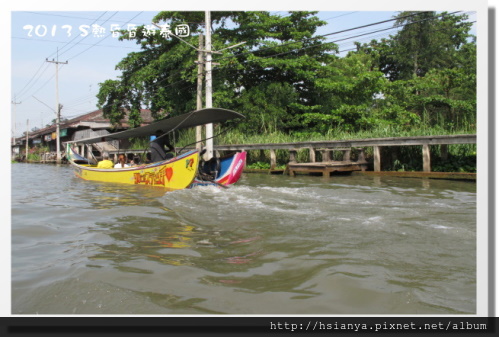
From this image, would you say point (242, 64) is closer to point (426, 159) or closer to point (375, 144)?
point (375, 144)

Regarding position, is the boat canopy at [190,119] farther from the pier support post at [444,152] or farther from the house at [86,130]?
the house at [86,130]

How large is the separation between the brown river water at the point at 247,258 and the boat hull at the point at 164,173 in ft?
6.44

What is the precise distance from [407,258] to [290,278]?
1229 mm

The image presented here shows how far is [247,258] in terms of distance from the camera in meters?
3.97

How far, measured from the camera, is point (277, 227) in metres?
5.28

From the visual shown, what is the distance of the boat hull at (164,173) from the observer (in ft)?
29.9

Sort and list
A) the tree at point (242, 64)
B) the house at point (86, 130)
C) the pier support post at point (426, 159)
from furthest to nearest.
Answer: the house at point (86, 130), the tree at point (242, 64), the pier support post at point (426, 159)

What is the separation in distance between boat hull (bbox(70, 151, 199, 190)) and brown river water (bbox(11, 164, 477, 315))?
77.3 inches

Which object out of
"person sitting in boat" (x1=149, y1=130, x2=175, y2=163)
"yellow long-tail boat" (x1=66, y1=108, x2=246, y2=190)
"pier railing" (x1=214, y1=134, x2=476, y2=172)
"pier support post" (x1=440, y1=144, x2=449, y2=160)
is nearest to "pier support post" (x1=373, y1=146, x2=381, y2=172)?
"pier railing" (x1=214, y1=134, x2=476, y2=172)

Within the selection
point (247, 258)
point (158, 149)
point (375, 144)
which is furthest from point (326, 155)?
point (247, 258)

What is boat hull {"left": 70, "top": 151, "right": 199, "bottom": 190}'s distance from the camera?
9.11 meters

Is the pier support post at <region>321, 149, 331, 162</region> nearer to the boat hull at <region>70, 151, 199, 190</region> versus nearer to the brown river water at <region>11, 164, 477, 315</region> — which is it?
the boat hull at <region>70, 151, 199, 190</region>

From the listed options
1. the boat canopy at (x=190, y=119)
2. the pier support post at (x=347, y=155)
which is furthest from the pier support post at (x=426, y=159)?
the boat canopy at (x=190, y=119)

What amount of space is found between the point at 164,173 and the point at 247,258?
6.22m
